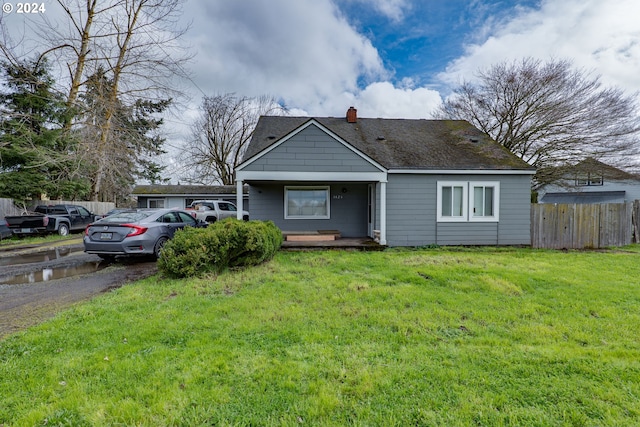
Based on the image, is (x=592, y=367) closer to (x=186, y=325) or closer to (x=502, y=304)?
(x=502, y=304)

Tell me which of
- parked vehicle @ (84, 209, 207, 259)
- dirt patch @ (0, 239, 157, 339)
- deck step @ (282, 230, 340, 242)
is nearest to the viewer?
dirt patch @ (0, 239, 157, 339)

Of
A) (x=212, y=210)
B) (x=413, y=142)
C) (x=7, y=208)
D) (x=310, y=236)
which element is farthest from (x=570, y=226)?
(x=7, y=208)

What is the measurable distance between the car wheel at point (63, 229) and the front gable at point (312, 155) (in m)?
12.4

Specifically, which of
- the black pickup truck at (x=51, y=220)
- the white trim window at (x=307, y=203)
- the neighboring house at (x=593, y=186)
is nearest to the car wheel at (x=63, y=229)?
the black pickup truck at (x=51, y=220)

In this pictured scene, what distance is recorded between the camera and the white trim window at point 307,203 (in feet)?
37.9

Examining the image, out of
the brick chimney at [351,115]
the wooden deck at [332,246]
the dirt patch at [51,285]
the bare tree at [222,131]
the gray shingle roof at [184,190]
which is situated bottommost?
the dirt patch at [51,285]

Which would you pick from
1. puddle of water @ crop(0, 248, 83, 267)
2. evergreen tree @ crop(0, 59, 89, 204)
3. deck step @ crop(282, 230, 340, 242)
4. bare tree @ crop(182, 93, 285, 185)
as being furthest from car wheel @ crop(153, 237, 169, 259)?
bare tree @ crop(182, 93, 285, 185)

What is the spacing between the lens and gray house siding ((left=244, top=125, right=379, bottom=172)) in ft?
30.7

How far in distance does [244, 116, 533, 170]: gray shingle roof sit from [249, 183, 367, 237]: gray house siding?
154cm

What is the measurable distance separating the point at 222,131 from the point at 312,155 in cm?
2186

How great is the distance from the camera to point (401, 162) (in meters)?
10.5

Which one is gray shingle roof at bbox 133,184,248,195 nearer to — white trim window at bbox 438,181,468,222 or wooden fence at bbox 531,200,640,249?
white trim window at bbox 438,181,468,222

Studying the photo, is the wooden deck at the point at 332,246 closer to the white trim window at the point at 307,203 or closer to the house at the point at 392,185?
the house at the point at 392,185

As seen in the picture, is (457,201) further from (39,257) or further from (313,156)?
(39,257)
